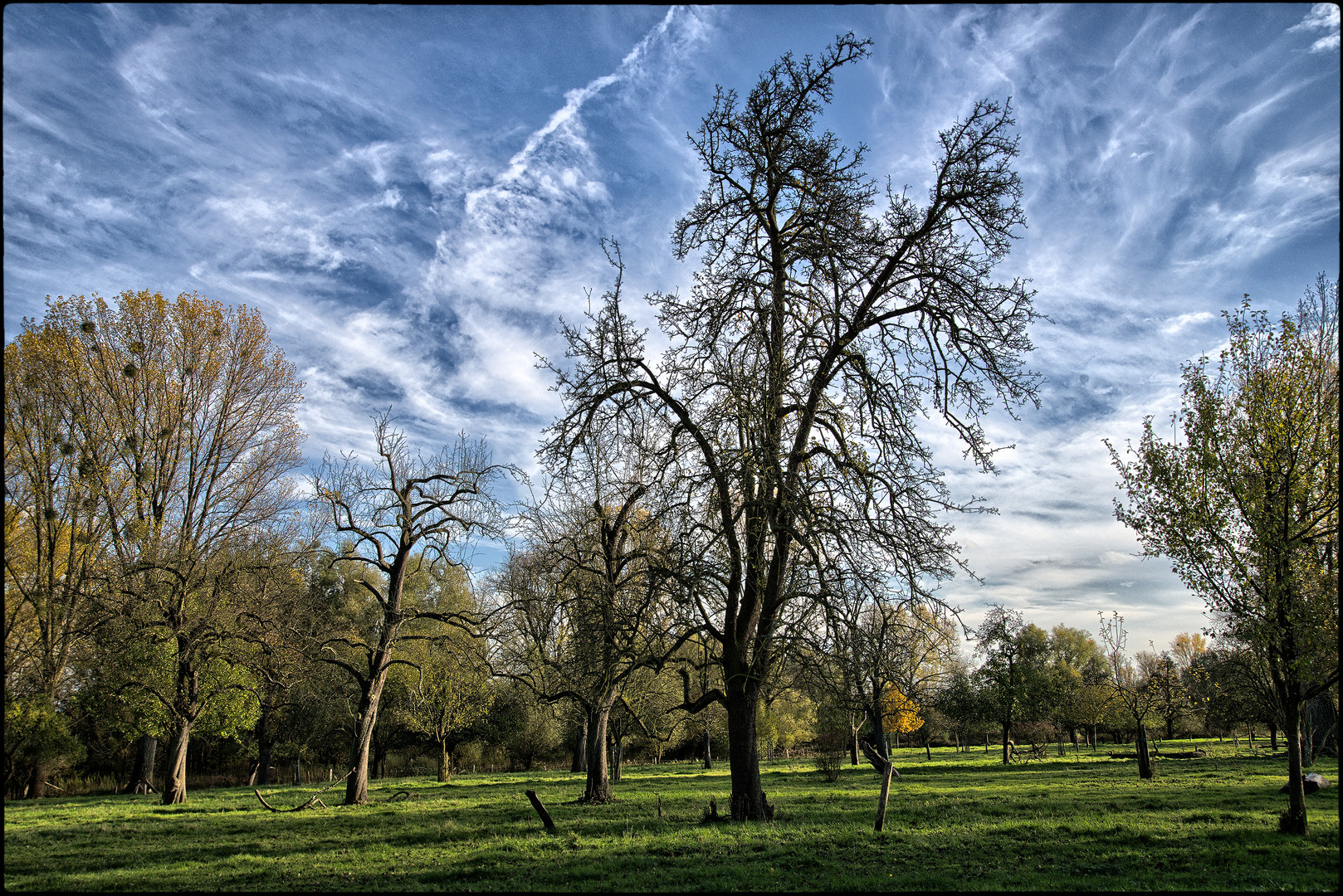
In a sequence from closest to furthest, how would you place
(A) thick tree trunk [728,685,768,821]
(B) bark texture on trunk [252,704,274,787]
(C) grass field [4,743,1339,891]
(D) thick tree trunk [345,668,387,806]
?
(C) grass field [4,743,1339,891] → (A) thick tree trunk [728,685,768,821] → (D) thick tree trunk [345,668,387,806] → (B) bark texture on trunk [252,704,274,787]

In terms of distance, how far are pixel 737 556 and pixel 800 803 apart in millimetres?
8523

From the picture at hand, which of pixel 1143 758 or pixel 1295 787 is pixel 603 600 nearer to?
pixel 1295 787

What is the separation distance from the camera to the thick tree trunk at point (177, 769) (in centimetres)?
2086

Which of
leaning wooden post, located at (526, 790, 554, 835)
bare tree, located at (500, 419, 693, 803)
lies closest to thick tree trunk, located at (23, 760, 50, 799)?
bare tree, located at (500, 419, 693, 803)

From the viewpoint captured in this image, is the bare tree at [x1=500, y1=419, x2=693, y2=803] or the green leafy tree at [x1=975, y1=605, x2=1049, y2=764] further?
the green leafy tree at [x1=975, y1=605, x2=1049, y2=764]

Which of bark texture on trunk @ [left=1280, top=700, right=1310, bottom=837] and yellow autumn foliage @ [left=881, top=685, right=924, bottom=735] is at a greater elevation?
bark texture on trunk @ [left=1280, top=700, right=1310, bottom=837]

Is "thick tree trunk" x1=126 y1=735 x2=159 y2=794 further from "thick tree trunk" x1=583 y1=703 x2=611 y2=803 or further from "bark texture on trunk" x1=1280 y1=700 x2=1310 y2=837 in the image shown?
"bark texture on trunk" x1=1280 y1=700 x2=1310 y2=837

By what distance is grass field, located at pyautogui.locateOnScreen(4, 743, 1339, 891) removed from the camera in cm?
955

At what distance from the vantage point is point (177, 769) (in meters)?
21.4

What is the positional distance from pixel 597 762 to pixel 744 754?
668 centimetres

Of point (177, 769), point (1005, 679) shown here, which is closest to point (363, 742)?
point (177, 769)

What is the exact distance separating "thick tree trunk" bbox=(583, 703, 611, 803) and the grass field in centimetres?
82

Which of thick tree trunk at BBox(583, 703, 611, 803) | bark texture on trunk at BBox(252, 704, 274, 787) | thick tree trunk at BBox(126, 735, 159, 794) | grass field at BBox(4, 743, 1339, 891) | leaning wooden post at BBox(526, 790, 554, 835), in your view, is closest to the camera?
grass field at BBox(4, 743, 1339, 891)

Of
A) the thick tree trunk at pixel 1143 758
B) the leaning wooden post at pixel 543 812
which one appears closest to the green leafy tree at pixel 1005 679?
the thick tree trunk at pixel 1143 758
